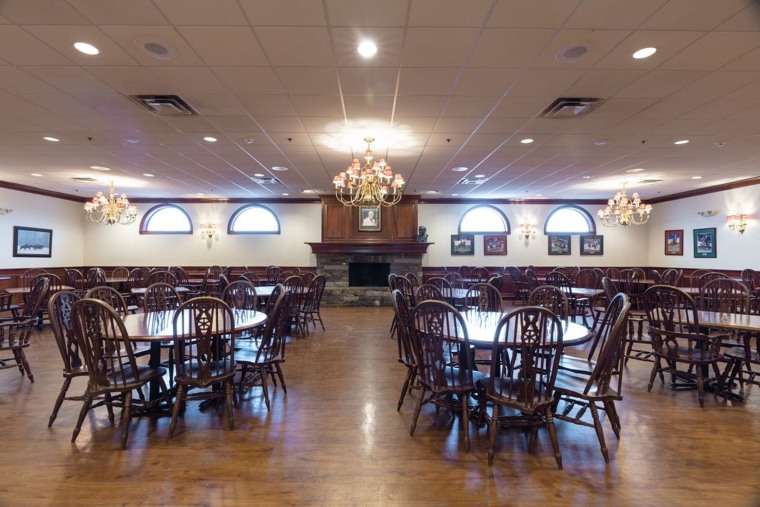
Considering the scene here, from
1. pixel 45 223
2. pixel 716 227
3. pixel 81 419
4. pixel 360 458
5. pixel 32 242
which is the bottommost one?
pixel 360 458

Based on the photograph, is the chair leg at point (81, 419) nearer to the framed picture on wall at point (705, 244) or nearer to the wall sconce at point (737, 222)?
the wall sconce at point (737, 222)

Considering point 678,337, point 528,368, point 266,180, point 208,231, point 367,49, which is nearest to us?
point 528,368

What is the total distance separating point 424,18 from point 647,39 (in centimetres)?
180

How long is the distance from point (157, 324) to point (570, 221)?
1127 centimetres

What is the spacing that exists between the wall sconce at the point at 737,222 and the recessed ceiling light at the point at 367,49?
9559mm

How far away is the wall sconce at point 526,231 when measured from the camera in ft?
35.0

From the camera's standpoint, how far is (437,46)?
2.83 m

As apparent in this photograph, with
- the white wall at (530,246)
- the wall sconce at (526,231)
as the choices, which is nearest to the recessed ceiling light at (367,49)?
the white wall at (530,246)

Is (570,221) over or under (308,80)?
under

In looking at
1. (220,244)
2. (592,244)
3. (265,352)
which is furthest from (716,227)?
(220,244)

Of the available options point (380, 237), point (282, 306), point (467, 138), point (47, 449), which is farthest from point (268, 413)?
point (380, 237)

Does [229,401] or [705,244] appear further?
[705,244]

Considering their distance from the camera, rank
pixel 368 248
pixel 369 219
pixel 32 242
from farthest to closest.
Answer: pixel 369 219, pixel 368 248, pixel 32 242

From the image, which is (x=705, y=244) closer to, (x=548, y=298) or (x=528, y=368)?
(x=548, y=298)
